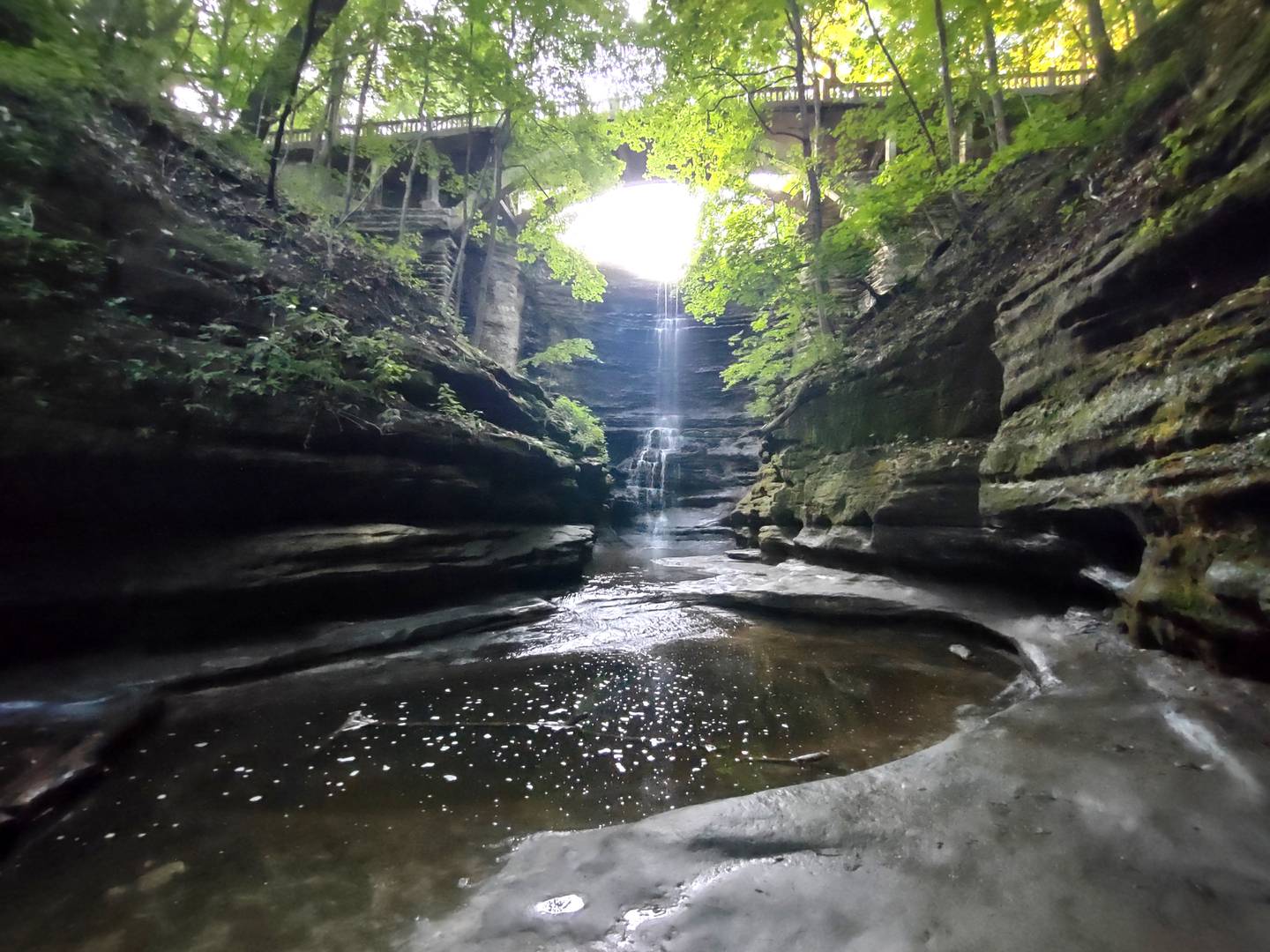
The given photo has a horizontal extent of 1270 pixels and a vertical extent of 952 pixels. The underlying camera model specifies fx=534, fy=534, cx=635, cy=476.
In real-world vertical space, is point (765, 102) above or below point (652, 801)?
above

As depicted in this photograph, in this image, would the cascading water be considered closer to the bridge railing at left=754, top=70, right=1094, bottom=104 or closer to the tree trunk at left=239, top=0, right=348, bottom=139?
the bridge railing at left=754, top=70, right=1094, bottom=104

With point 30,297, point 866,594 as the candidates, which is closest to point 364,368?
point 30,297

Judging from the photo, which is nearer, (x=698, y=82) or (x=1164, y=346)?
(x=1164, y=346)

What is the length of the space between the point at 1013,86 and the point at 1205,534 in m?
19.3

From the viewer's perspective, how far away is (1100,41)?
781cm

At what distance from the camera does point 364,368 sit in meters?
8.09

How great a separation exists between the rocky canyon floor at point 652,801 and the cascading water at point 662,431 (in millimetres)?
14646

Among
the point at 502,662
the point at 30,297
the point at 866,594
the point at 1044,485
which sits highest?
the point at 30,297

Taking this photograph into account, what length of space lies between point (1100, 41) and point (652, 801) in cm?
1163

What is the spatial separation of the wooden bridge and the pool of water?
14.3m

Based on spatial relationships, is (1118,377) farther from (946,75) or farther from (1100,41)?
(946,75)

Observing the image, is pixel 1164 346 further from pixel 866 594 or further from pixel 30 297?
pixel 30 297

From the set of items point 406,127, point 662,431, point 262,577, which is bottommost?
point 262,577

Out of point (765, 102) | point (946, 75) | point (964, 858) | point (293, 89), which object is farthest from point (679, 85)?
point (964, 858)
